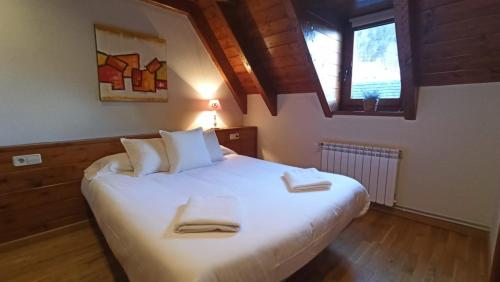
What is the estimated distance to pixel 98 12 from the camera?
2.40 m

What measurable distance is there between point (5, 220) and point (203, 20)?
288 cm

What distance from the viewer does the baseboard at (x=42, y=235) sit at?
6.52ft

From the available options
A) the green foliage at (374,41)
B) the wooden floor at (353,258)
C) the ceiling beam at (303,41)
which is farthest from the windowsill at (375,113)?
the wooden floor at (353,258)

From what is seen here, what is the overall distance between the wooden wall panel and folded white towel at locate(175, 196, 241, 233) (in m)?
2.11

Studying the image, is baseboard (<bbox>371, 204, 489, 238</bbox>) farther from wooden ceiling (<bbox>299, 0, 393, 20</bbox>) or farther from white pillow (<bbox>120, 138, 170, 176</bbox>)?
white pillow (<bbox>120, 138, 170, 176</bbox>)

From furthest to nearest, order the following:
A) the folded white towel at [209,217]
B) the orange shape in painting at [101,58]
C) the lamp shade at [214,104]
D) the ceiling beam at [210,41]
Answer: the lamp shade at [214,104] < the ceiling beam at [210,41] < the orange shape in painting at [101,58] < the folded white towel at [209,217]

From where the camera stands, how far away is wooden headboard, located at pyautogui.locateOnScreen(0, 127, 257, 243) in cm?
196

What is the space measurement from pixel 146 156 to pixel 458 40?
2848mm

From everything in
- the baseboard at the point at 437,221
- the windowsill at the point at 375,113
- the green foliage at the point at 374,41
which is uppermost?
the green foliage at the point at 374,41

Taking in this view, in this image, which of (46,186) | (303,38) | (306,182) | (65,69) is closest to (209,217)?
(306,182)

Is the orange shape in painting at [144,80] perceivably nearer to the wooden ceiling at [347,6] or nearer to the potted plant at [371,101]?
the wooden ceiling at [347,6]

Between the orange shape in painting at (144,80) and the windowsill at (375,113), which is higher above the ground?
the orange shape in painting at (144,80)

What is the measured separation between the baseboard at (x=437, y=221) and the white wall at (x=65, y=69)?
2.83 meters

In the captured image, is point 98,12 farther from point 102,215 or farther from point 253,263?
point 253,263
